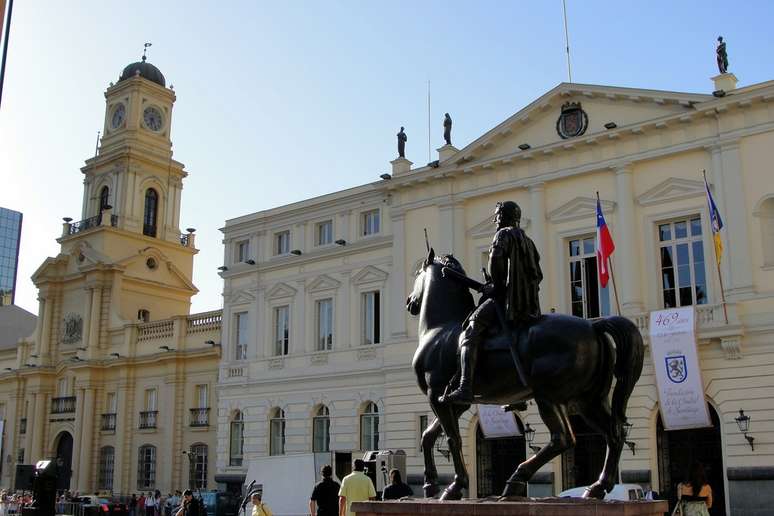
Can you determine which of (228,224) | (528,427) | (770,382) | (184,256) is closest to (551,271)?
(528,427)

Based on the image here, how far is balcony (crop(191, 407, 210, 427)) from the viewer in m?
40.9

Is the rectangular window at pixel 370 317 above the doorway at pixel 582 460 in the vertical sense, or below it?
above

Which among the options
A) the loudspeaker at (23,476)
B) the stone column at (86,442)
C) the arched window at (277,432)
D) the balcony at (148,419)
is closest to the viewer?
the loudspeaker at (23,476)

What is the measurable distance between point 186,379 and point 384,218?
14477 mm

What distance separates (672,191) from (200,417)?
2400cm

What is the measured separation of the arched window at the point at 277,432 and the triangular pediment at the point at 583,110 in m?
12.6

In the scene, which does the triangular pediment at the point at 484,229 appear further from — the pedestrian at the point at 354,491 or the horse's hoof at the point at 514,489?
the horse's hoof at the point at 514,489

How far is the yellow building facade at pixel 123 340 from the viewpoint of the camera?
139 feet

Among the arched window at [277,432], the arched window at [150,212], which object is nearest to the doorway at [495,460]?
the arched window at [277,432]

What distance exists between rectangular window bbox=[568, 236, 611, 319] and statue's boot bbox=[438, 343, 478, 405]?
1955 cm

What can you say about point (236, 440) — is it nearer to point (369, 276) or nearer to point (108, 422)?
point (369, 276)

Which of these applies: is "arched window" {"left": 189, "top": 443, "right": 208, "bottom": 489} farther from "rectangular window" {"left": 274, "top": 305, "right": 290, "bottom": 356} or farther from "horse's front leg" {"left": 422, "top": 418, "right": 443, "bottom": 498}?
"horse's front leg" {"left": 422, "top": 418, "right": 443, "bottom": 498}

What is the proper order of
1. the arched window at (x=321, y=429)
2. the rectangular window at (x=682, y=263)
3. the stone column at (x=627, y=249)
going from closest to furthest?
1. the rectangular window at (x=682, y=263)
2. the stone column at (x=627, y=249)
3. the arched window at (x=321, y=429)

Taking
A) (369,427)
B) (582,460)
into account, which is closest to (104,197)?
(369,427)
